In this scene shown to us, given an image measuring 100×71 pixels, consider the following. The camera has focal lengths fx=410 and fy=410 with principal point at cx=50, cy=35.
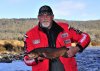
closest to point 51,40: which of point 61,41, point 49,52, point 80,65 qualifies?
point 61,41

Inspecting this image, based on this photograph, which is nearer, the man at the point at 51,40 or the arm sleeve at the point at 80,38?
the man at the point at 51,40

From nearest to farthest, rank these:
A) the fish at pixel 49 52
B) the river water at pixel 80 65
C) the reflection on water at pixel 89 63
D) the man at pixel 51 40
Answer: the fish at pixel 49 52 < the man at pixel 51 40 < the river water at pixel 80 65 < the reflection on water at pixel 89 63

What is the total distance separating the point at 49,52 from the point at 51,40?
474mm

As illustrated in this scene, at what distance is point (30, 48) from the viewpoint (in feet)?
24.1

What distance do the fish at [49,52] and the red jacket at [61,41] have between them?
281 mm

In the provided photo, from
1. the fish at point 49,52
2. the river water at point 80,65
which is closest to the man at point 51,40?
the fish at point 49,52

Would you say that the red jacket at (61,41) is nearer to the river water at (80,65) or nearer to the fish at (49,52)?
the fish at (49,52)

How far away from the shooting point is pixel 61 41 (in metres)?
7.32

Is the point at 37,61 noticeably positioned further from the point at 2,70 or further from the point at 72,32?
the point at 2,70

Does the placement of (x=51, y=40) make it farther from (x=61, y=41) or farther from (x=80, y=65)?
(x=80, y=65)

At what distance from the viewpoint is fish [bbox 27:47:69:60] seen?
6922 mm

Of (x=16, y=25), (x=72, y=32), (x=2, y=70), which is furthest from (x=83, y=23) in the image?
(x=72, y=32)

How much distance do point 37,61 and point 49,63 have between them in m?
0.23

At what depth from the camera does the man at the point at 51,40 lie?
23.7 feet
